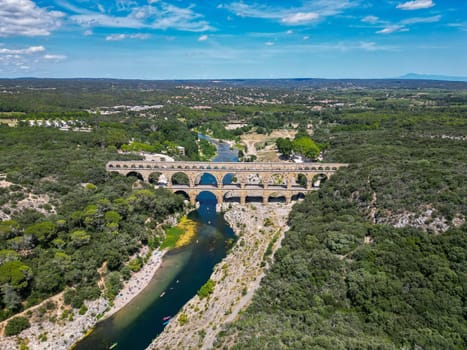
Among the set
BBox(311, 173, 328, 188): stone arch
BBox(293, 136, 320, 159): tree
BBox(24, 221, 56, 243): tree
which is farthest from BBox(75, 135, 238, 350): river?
BBox(293, 136, 320, 159): tree

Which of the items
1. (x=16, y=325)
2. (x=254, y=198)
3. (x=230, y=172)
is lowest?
(x=16, y=325)

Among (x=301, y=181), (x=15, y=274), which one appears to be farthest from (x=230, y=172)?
(x=15, y=274)

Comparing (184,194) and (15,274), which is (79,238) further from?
(184,194)

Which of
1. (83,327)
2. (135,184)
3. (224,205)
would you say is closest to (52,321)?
(83,327)

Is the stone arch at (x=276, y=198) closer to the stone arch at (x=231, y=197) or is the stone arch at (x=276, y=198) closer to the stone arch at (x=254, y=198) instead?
the stone arch at (x=254, y=198)

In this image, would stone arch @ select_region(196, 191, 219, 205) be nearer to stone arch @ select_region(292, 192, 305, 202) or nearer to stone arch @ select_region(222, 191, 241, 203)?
stone arch @ select_region(222, 191, 241, 203)

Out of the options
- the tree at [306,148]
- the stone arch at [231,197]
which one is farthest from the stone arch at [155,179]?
the tree at [306,148]

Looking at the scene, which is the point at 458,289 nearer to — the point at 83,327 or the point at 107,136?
the point at 83,327
